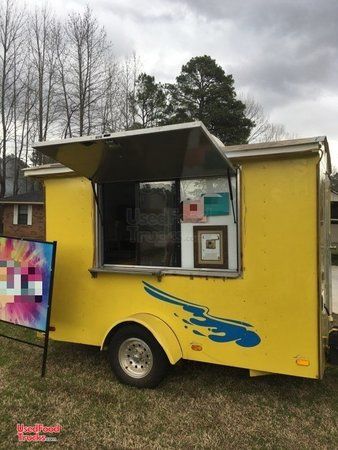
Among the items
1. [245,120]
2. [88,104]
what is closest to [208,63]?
[245,120]

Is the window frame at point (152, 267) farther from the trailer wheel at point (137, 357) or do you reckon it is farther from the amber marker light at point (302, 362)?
the amber marker light at point (302, 362)

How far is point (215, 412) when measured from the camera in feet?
12.5

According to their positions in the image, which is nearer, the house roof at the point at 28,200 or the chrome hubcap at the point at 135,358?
the chrome hubcap at the point at 135,358

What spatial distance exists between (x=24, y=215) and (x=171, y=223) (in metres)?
20.6

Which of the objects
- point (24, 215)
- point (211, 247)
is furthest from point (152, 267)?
point (24, 215)

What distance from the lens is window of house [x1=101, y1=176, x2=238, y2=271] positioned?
4195 millimetres

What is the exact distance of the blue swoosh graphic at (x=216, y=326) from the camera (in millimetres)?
3969

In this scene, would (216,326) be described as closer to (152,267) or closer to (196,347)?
(196,347)

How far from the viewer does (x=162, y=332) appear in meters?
4.19

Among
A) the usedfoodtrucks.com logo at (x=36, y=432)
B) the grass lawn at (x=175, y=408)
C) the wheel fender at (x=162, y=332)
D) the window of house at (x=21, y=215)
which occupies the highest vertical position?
the window of house at (x=21, y=215)

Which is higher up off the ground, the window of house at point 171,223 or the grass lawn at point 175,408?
the window of house at point 171,223

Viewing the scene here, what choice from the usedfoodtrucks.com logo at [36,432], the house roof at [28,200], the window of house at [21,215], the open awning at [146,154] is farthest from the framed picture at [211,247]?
the window of house at [21,215]

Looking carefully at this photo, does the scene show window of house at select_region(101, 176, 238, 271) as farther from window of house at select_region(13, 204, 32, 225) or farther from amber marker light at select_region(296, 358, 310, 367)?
window of house at select_region(13, 204, 32, 225)

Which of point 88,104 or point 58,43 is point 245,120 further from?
point 58,43
